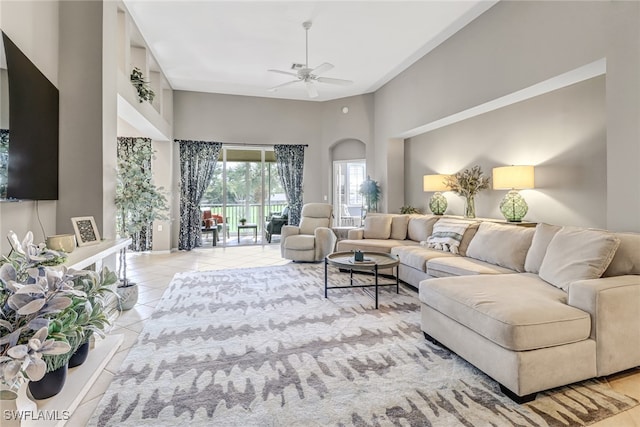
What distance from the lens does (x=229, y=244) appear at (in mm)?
7730

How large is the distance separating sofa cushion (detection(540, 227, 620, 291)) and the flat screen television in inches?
151

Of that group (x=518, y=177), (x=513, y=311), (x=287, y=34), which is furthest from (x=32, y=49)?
(x=518, y=177)

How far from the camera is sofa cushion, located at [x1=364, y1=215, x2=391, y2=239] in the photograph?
17.0 ft

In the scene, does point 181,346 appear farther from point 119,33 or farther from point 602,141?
point 602,141

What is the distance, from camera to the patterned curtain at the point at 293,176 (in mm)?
7762

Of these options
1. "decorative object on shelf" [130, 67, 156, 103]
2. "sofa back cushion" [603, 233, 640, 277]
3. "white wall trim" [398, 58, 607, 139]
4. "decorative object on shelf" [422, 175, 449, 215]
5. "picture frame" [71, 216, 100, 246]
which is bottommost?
"sofa back cushion" [603, 233, 640, 277]

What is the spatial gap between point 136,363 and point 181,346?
338mm

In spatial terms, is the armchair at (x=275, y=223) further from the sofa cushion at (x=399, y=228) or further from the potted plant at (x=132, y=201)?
the potted plant at (x=132, y=201)

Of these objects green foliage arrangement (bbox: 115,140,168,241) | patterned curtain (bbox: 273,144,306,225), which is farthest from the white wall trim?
green foliage arrangement (bbox: 115,140,168,241)

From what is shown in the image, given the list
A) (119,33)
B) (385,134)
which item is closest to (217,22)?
(119,33)

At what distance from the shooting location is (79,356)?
1.53 metres

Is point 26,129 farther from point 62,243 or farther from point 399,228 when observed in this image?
point 399,228

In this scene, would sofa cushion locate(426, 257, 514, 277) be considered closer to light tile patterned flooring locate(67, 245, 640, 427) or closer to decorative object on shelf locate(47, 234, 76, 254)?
light tile patterned flooring locate(67, 245, 640, 427)

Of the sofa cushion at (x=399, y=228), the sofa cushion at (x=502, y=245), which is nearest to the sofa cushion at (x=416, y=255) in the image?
the sofa cushion at (x=502, y=245)
